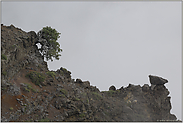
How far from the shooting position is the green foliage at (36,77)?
28.2m

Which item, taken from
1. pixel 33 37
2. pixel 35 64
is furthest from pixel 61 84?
pixel 33 37

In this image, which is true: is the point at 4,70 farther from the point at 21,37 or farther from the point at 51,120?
the point at 51,120

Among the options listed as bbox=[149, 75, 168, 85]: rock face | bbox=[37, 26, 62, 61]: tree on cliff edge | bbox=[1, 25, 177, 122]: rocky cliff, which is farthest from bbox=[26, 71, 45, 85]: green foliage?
bbox=[149, 75, 168, 85]: rock face

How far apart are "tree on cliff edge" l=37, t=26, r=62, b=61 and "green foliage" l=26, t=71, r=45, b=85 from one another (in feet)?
23.6

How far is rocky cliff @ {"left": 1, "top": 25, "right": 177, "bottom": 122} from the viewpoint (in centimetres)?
2297

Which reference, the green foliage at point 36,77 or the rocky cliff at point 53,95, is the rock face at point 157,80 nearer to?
the rocky cliff at point 53,95

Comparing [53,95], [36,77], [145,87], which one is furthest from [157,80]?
[36,77]

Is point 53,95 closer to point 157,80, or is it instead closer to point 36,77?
point 36,77

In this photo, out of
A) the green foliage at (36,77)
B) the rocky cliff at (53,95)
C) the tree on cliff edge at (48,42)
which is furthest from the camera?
the tree on cliff edge at (48,42)

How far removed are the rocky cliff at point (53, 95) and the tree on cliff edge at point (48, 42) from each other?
1.59 meters

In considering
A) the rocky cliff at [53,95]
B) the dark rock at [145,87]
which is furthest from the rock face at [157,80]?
the dark rock at [145,87]

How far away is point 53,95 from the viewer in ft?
90.4

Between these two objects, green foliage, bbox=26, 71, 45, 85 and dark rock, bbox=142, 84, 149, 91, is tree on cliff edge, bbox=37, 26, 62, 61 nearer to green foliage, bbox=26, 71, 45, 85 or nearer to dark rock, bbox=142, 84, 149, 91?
green foliage, bbox=26, 71, 45, 85

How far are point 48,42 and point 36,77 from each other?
432 inches
